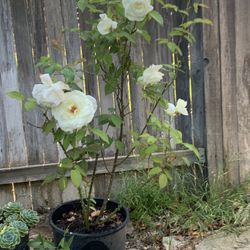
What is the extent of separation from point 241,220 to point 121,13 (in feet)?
5.29

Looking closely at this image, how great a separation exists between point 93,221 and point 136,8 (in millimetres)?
1208

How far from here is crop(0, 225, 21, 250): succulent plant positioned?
1.87 meters

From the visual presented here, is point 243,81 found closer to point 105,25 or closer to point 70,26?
point 70,26

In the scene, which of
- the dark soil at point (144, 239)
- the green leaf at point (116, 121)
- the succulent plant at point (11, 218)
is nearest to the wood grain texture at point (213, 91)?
the dark soil at point (144, 239)

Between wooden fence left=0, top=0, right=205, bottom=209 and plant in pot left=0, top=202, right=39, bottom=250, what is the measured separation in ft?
2.20

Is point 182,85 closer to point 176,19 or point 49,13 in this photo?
point 176,19

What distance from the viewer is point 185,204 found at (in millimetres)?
2844

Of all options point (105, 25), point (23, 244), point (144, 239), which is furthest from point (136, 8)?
point (144, 239)

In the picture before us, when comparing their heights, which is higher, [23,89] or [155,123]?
[23,89]

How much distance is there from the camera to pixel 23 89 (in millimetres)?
2773

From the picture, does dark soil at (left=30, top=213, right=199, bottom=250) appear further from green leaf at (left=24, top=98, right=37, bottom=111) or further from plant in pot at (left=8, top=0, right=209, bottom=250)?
green leaf at (left=24, top=98, right=37, bottom=111)

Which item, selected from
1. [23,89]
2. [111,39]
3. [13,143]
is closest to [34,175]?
[13,143]

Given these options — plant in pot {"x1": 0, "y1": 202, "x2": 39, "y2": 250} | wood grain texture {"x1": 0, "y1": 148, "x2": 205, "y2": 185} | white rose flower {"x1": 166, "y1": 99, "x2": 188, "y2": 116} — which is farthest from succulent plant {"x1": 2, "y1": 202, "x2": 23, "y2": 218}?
white rose flower {"x1": 166, "y1": 99, "x2": 188, "y2": 116}

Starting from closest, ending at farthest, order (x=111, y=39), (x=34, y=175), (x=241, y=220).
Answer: (x=111, y=39) < (x=241, y=220) < (x=34, y=175)
